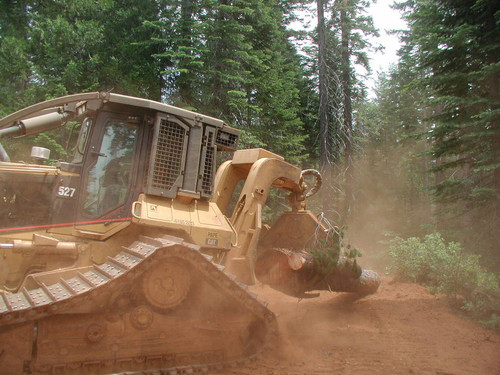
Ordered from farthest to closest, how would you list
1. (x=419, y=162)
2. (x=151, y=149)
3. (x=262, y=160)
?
(x=419, y=162) < (x=262, y=160) < (x=151, y=149)

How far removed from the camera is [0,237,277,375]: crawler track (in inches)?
139

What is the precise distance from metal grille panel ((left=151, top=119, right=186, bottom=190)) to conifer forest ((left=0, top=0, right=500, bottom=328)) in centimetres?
133

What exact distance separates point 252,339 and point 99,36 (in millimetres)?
14259

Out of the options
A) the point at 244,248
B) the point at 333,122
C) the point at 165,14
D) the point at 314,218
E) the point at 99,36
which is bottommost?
the point at 244,248

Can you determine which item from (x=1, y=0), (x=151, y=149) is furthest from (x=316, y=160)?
(x=151, y=149)

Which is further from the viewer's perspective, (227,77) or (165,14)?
(165,14)

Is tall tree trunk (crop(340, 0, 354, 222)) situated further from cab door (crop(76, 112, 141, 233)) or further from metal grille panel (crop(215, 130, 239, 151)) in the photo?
cab door (crop(76, 112, 141, 233))

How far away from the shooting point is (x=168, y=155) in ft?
15.9

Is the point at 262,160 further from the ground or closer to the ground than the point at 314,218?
further from the ground

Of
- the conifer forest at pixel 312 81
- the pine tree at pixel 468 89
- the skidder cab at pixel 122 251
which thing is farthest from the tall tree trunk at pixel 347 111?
the skidder cab at pixel 122 251

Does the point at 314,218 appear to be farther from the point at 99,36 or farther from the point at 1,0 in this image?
the point at 1,0

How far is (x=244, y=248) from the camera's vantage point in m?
5.77

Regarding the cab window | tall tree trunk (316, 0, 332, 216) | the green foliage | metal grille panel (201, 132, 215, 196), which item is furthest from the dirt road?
tall tree trunk (316, 0, 332, 216)

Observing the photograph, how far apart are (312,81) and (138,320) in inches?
715
